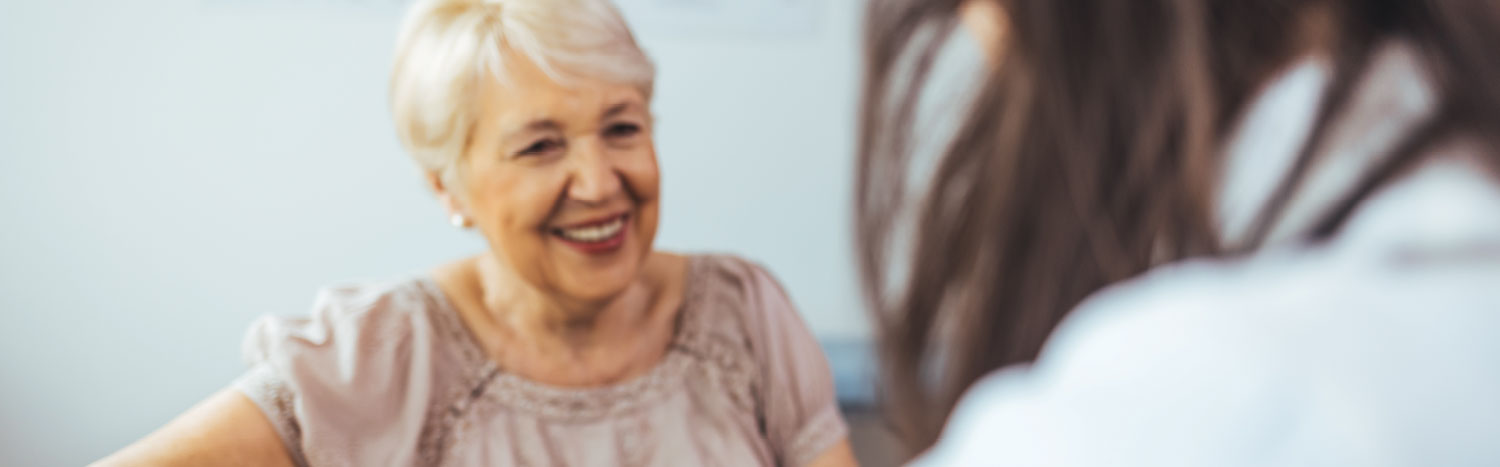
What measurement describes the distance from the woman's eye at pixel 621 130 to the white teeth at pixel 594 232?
0.28 ft

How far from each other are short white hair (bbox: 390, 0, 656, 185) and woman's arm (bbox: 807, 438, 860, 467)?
44 centimetres

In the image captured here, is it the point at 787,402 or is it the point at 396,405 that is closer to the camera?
the point at 396,405

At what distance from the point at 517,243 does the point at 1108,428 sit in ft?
2.58

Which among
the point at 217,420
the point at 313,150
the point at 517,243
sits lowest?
the point at 217,420

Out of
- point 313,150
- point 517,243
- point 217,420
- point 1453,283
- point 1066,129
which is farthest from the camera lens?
point 313,150

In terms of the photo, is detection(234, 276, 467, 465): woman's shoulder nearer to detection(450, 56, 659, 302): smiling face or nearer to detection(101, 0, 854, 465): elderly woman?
detection(101, 0, 854, 465): elderly woman

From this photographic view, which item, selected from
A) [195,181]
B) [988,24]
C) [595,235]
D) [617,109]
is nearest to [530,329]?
[595,235]

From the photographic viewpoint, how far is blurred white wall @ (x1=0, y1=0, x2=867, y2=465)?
1134 millimetres

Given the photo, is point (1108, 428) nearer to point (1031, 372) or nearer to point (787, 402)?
point (1031, 372)

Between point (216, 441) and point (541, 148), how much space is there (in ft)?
1.24

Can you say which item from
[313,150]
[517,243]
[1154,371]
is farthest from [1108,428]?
[313,150]

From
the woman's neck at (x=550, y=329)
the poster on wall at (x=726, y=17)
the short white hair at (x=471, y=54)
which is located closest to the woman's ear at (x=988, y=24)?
the short white hair at (x=471, y=54)

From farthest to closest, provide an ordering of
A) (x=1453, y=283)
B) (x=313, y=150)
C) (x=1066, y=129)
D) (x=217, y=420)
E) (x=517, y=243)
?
1. (x=313, y=150)
2. (x=517, y=243)
3. (x=217, y=420)
4. (x=1066, y=129)
5. (x=1453, y=283)

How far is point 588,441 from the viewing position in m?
1.01
